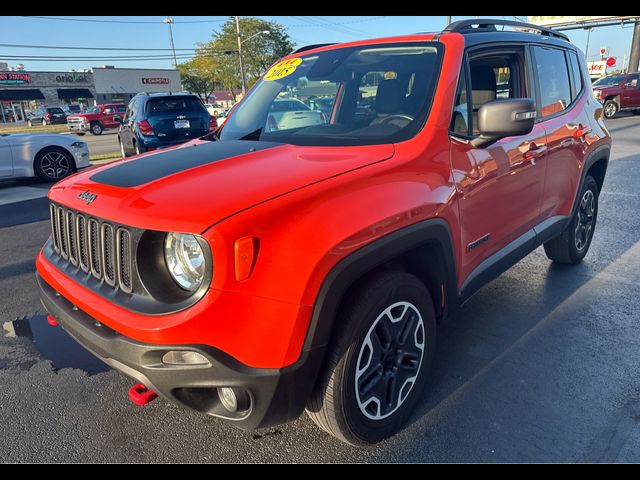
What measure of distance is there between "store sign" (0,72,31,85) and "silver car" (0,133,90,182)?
55584 millimetres

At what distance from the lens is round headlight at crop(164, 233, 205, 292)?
1805 millimetres

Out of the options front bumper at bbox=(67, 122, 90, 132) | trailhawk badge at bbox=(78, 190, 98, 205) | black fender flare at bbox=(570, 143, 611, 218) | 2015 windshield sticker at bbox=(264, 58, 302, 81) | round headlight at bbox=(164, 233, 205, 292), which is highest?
2015 windshield sticker at bbox=(264, 58, 302, 81)

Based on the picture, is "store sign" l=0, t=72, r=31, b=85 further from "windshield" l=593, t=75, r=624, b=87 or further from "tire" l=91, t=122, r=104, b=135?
"windshield" l=593, t=75, r=624, b=87

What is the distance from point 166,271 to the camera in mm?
1897

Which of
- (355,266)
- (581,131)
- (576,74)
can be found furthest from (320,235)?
(576,74)

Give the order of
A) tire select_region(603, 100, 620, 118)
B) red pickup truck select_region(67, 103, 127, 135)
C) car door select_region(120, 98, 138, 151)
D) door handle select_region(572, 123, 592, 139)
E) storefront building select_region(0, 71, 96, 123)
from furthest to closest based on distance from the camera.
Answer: storefront building select_region(0, 71, 96, 123) < red pickup truck select_region(67, 103, 127, 135) < tire select_region(603, 100, 620, 118) < car door select_region(120, 98, 138, 151) < door handle select_region(572, 123, 592, 139)

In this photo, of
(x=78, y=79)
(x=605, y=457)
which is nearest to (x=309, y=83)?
(x=605, y=457)

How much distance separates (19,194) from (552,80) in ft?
28.5

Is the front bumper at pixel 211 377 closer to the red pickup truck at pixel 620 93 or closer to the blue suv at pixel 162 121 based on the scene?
the blue suv at pixel 162 121

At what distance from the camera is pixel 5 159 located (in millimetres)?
8859

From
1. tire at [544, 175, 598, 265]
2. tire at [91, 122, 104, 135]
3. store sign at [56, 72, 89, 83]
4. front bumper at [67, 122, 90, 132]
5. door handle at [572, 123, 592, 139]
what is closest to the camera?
door handle at [572, 123, 592, 139]

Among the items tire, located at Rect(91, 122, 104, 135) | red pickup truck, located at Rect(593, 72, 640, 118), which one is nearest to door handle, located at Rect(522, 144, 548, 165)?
red pickup truck, located at Rect(593, 72, 640, 118)

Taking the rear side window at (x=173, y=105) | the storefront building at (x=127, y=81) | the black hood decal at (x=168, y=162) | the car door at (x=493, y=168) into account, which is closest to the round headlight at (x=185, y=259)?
the black hood decal at (x=168, y=162)

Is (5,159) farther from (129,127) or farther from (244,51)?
(244,51)
